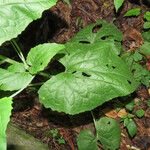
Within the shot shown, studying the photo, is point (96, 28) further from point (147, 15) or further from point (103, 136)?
point (103, 136)

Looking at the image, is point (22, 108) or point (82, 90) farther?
point (22, 108)

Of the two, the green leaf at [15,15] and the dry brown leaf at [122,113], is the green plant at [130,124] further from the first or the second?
the green leaf at [15,15]

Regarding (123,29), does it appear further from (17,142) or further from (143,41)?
(17,142)

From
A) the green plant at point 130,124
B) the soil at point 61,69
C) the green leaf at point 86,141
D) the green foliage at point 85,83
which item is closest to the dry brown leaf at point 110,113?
the soil at point 61,69

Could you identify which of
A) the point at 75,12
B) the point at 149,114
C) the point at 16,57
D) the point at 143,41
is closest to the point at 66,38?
the point at 75,12

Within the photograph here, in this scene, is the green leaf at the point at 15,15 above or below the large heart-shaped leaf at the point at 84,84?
above

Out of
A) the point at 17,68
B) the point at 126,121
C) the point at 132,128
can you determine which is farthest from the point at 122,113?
the point at 17,68
